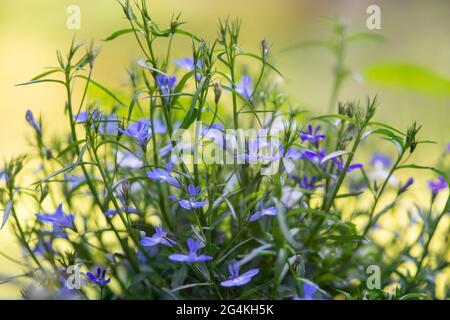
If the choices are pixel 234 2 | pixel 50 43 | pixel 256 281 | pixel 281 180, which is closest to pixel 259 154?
pixel 281 180

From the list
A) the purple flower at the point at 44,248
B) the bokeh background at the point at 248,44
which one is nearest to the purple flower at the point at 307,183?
the purple flower at the point at 44,248

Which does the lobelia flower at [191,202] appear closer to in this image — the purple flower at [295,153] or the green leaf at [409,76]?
the purple flower at [295,153]

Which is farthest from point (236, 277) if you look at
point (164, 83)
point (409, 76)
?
point (409, 76)

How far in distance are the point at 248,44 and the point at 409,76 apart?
127 cm

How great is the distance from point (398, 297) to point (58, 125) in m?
1.58

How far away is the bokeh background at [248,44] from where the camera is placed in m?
1.80

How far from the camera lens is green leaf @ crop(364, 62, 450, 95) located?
2.56 ft

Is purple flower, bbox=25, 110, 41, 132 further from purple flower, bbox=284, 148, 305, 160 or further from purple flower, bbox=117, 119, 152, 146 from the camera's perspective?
purple flower, bbox=284, 148, 305, 160

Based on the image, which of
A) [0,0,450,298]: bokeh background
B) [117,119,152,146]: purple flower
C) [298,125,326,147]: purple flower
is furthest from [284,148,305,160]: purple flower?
[0,0,450,298]: bokeh background

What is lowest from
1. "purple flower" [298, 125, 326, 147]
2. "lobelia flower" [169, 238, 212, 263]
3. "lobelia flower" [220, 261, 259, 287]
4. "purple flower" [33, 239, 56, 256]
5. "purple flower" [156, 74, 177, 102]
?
"purple flower" [33, 239, 56, 256]

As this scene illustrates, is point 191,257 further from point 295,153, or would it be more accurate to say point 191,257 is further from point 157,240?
point 295,153

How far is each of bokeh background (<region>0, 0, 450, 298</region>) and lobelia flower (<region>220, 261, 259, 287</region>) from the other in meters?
1.17

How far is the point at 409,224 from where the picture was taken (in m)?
0.73

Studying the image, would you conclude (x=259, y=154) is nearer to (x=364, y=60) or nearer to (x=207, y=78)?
(x=207, y=78)
